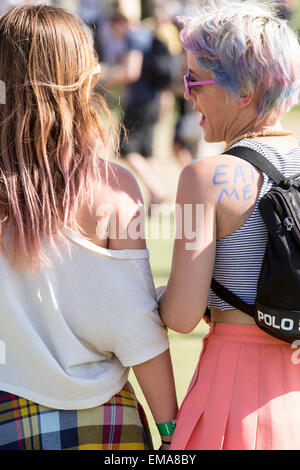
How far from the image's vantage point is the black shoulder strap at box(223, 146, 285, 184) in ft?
6.54

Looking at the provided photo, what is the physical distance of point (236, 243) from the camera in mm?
2021

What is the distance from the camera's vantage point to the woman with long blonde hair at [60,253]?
1.96 m

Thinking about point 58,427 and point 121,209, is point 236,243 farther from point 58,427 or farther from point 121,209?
point 58,427

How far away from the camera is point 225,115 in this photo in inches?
85.1

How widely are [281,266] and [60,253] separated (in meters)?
0.60

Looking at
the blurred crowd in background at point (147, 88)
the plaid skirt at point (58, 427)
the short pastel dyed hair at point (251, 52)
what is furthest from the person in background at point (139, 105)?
the plaid skirt at point (58, 427)

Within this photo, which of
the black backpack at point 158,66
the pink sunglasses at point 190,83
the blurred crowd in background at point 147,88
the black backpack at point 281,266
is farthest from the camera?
the blurred crowd in background at point 147,88

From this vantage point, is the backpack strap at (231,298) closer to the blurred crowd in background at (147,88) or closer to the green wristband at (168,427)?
the green wristband at (168,427)

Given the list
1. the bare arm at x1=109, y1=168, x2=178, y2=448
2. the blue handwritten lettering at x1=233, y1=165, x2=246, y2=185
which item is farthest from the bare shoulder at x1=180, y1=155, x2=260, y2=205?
the bare arm at x1=109, y1=168, x2=178, y2=448

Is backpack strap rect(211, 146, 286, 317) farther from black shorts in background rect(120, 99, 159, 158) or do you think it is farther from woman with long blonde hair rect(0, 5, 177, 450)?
black shorts in background rect(120, 99, 159, 158)

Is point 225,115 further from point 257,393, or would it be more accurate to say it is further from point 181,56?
point 181,56

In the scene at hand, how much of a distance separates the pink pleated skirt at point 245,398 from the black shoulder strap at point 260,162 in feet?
1.40

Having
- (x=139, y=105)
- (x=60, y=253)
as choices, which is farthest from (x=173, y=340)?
(x=139, y=105)

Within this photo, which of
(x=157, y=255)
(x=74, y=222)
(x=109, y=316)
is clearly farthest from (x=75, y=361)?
(x=157, y=255)
